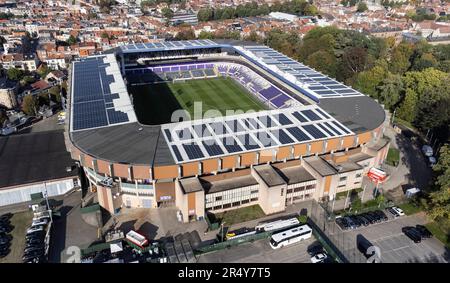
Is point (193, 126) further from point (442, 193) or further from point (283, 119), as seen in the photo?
point (442, 193)

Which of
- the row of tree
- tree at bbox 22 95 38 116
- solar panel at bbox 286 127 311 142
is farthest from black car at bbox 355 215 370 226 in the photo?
the row of tree

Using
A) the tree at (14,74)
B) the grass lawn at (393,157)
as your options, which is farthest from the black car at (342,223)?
the tree at (14,74)

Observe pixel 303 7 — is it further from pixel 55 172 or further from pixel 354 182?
pixel 55 172

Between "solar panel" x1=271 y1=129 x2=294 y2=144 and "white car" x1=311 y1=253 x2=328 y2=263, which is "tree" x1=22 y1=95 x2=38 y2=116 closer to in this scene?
"solar panel" x1=271 y1=129 x2=294 y2=144

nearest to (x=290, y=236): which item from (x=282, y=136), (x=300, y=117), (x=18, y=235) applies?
(x=282, y=136)

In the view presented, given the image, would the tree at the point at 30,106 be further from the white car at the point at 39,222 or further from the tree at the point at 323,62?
the tree at the point at 323,62

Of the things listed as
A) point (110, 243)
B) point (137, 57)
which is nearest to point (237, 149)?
point (110, 243)

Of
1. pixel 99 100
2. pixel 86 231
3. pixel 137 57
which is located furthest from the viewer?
pixel 137 57
